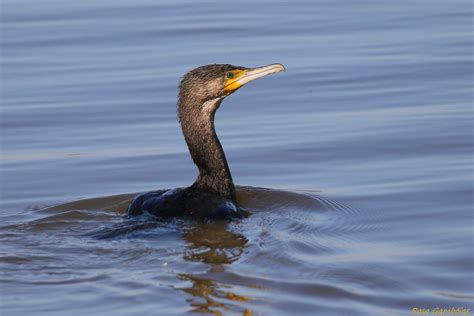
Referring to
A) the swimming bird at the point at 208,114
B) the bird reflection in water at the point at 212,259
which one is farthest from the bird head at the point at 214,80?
the bird reflection in water at the point at 212,259

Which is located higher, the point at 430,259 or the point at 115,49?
the point at 115,49

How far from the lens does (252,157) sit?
38.4 feet

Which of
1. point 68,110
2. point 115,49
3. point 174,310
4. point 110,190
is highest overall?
point 115,49

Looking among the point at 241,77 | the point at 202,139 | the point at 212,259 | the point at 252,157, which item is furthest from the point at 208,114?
the point at 212,259

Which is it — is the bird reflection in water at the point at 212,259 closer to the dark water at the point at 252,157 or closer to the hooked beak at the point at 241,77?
the dark water at the point at 252,157

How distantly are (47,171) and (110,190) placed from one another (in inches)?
34.9

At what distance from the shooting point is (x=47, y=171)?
11500 mm

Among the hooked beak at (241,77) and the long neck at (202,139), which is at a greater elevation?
the hooked beak at (241,77)

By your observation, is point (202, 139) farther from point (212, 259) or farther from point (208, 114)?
point (212, 259)

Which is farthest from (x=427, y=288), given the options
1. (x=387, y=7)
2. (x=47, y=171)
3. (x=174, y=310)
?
(x=387, y=7)

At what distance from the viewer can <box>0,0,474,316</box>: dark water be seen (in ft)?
26.3

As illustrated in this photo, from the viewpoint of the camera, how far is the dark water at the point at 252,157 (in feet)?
26.3

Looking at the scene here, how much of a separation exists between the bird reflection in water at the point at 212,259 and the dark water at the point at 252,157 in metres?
0.02

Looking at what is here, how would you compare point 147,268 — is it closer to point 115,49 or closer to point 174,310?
point 174,310
